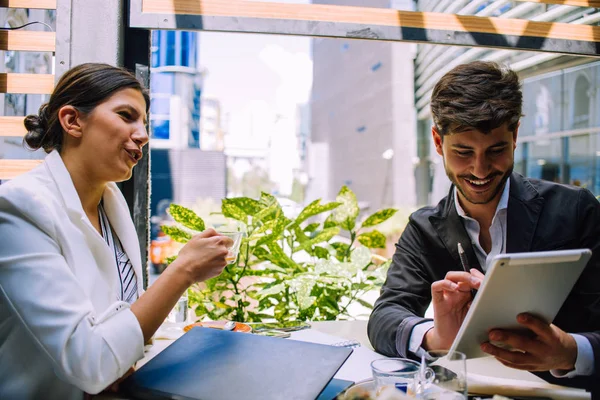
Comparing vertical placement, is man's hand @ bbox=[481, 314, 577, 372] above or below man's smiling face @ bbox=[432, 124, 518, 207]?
below

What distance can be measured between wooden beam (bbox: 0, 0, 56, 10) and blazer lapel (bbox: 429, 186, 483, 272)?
1.68 metres

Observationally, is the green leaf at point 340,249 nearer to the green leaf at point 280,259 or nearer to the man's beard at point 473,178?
the green leaf at point 280,259

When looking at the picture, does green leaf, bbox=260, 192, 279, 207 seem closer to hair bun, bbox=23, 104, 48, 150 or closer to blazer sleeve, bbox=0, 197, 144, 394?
hair bun, bbox=23, 104, 48, 150

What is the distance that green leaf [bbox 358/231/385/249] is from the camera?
226cm

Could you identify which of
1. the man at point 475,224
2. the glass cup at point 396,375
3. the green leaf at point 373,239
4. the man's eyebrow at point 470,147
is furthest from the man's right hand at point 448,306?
the green leaf at point 373,239

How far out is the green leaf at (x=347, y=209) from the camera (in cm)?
222

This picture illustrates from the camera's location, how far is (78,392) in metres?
0.96

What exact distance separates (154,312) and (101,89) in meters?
0.66

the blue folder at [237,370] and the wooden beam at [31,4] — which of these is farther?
the wooden beam at [31,4]

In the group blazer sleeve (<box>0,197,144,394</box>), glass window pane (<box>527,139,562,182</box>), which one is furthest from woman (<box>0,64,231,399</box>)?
glass window pane (<box>527,139,562,182</box>)

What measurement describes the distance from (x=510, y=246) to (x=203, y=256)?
3.13 ft

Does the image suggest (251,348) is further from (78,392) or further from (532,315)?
(532,315)

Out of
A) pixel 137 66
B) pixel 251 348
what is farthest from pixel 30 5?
pixel 251 348

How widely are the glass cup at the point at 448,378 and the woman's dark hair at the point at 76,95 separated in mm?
1076
